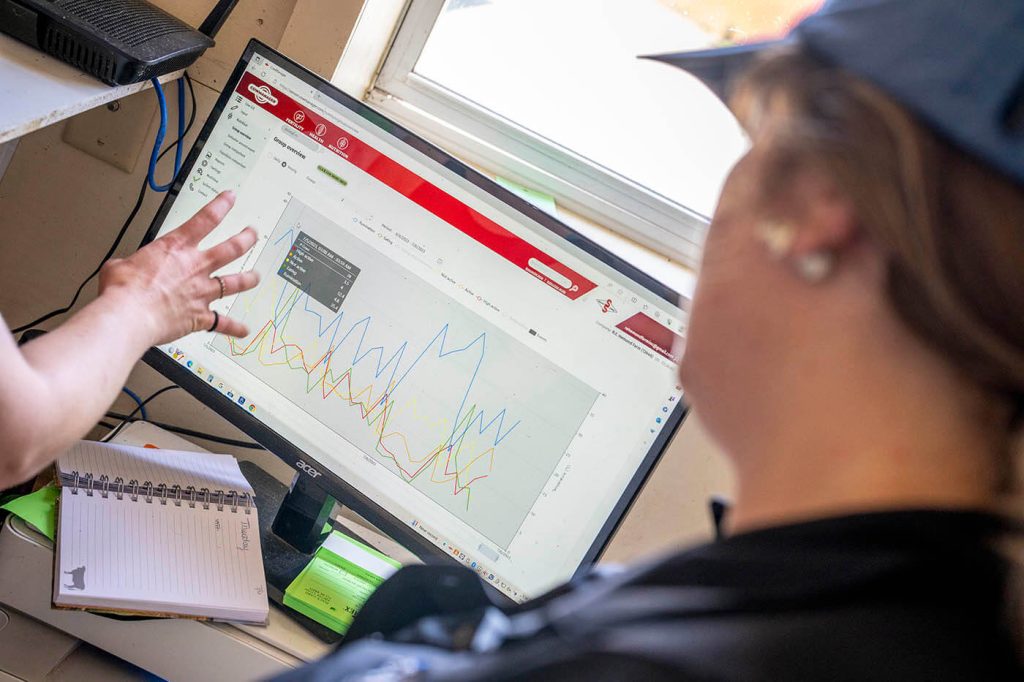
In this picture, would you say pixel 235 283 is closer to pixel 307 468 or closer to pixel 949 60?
pixel 307 468

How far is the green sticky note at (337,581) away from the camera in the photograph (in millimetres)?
1041

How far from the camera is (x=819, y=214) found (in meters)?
0.46

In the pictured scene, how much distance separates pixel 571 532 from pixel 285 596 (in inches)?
12.8

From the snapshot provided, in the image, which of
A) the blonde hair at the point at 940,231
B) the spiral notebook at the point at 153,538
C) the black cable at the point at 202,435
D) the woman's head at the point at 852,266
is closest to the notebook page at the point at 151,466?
the spiral notebook at the point at 153,538

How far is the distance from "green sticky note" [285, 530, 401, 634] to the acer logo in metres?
0.11

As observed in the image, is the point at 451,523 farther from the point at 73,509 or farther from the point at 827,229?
the point at 827,229

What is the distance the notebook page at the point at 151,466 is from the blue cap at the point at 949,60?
34.4 inches

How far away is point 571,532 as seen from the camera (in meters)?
1.03

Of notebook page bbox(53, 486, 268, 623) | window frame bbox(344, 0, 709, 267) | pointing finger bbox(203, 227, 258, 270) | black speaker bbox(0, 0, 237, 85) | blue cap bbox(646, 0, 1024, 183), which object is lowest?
notebook page bbox(53, 486, 268, 623)

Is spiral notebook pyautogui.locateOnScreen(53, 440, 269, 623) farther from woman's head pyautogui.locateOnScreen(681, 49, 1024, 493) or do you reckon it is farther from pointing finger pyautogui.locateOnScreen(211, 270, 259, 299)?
woman's head pyautogui.locateOnScreen(681, 49, 1024, 493)

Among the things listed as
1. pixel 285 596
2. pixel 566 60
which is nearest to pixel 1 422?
pixel 285 596

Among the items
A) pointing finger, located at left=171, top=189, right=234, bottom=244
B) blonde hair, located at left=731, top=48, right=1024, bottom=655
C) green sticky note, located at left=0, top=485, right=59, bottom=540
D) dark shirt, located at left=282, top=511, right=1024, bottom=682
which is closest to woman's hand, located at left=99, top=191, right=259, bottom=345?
pointing finger, located at left=171, top=189, right=234, bottom=244

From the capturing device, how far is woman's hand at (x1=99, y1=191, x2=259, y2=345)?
2.88ft

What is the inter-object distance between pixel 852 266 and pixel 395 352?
0.67 metres
